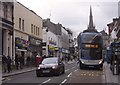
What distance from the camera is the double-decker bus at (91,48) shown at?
41.4 meters

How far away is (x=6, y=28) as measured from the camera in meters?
41.4

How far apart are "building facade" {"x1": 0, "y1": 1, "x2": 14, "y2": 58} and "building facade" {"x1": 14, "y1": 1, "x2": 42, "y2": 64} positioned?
2.06 m

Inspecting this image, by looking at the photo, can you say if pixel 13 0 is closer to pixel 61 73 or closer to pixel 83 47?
pixel 83 47

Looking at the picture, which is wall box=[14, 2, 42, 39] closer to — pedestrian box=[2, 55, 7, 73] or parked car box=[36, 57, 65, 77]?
pedestrian box=[2, 55, 7, 73]

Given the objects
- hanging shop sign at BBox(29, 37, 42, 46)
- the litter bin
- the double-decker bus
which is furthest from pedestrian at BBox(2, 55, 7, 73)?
hanging shop sign at BBox(29, 37, 42, 46)

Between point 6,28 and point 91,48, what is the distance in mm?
9978

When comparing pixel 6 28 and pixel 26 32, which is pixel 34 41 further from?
pixel 6 28

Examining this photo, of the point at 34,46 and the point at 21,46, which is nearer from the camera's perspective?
the point at 21,46

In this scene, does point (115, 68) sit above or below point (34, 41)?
below

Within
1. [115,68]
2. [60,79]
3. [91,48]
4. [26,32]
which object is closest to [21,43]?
[26,32]

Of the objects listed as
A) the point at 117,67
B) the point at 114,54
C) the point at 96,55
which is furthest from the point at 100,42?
the point at 117,67

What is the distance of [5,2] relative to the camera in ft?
138

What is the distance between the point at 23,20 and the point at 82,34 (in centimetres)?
1278

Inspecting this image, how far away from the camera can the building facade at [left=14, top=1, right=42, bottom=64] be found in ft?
154
